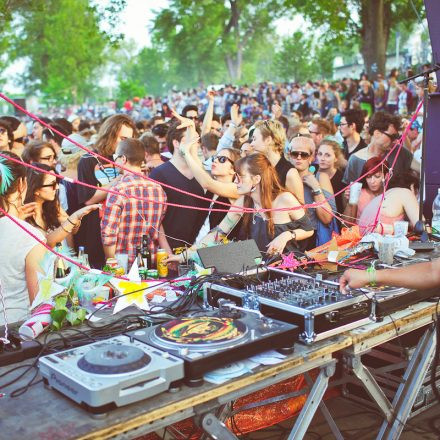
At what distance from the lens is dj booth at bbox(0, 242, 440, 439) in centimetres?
180

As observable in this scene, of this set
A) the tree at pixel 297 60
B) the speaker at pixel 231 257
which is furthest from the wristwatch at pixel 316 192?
the tree at pixel 297 60

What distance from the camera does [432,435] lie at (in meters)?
3.54

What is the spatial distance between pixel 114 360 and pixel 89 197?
10.3 feet

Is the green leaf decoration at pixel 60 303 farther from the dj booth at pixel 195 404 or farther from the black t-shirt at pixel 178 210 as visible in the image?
the black t-shirt at pixel 178 210

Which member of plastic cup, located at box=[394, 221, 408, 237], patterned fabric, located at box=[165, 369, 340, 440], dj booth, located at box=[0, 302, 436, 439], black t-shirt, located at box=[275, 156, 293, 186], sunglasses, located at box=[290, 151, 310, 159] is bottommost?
patterned fabric, located at box=[165, 369, 340, 440]

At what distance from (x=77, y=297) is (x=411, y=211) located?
262 centimetres

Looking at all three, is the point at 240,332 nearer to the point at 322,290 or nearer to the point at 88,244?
the point at 322,290

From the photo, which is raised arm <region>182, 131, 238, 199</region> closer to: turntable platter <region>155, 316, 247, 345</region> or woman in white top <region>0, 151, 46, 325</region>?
woman in white top <region>0, 151, 46, 325</region>

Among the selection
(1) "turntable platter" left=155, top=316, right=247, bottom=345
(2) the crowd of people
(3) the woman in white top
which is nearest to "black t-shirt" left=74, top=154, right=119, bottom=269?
(2) the crowd of people

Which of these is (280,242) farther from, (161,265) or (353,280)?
(353,280)

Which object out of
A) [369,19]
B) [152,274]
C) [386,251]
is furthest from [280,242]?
[369,19]

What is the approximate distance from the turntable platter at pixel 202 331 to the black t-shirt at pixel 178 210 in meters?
2.28

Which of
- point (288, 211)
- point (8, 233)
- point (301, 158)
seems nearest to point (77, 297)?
point (8, 233)

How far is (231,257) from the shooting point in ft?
10.0
